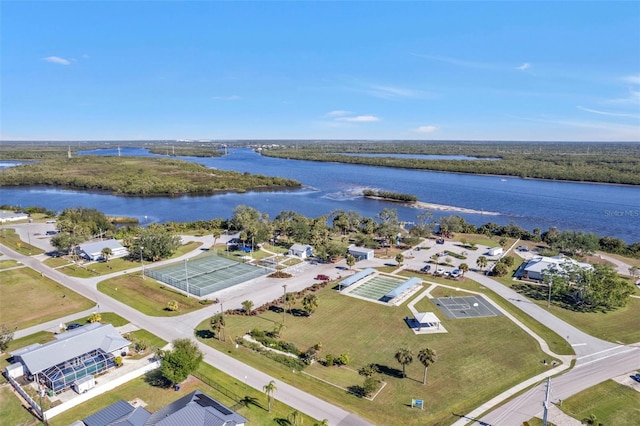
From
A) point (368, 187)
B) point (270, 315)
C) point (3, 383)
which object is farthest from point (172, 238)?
point (368, 187)

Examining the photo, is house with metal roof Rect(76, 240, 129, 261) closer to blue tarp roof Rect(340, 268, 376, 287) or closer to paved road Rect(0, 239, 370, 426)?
paved road Rect(0, 239, 370, 426)

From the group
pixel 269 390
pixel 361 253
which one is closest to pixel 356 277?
pixel 361 253

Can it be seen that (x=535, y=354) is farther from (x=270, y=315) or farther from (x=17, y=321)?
(x=17, y=321)

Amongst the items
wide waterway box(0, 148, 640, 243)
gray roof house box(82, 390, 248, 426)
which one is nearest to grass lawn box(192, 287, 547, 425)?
gray roof house box(82, 390, 248, 426)

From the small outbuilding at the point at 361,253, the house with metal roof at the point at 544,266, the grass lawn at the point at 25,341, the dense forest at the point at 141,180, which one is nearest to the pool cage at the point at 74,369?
the grass lawn at the point at 25,341

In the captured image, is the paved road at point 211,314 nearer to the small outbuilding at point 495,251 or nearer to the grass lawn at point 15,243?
the grass lawn at point 15,243
